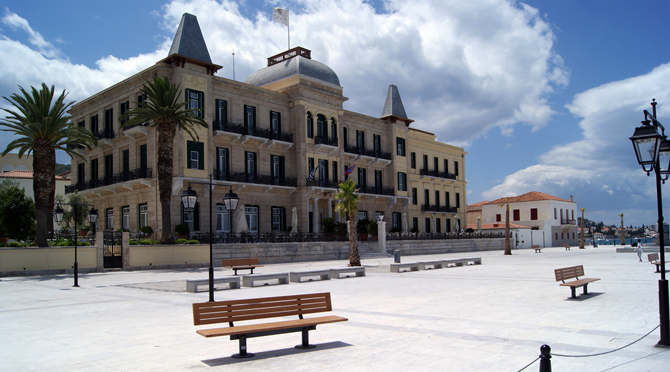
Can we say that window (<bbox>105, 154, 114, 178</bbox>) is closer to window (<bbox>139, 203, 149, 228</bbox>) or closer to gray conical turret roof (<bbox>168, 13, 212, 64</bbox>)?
window (<bbox>139, 203, 149, 228</bbox>)

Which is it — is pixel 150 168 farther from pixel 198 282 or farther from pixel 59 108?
pixel 198 282

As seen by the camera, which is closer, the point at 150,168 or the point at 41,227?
the point at 41,227

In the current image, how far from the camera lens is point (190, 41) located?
34.9 m

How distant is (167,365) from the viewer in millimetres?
6711

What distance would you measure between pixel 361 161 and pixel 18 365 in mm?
41961

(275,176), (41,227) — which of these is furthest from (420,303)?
(275,176)

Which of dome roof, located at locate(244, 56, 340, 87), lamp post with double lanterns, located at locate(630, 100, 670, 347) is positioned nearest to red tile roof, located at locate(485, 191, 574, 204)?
dome roof, located at locate(244, 56, 340, 87)

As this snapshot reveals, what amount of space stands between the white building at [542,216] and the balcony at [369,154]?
27644 millimetres

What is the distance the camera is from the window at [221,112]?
3631cm

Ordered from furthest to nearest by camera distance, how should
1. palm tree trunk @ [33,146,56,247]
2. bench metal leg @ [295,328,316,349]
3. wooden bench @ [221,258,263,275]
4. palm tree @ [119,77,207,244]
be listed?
palm tree @ [119,77,207,244]
palm tree trunk @ [33,146,56,247]
wooden bench @ [221,258,263,275]
bench metal leg @ [295,328,316,349]

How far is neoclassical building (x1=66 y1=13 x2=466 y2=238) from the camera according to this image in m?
34.7

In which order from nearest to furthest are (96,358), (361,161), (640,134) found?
(96,358) → (640,134) → (361,161)

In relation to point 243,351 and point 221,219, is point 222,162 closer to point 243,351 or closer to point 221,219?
point 221,219

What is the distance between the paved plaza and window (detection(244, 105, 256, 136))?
23.5 metres
